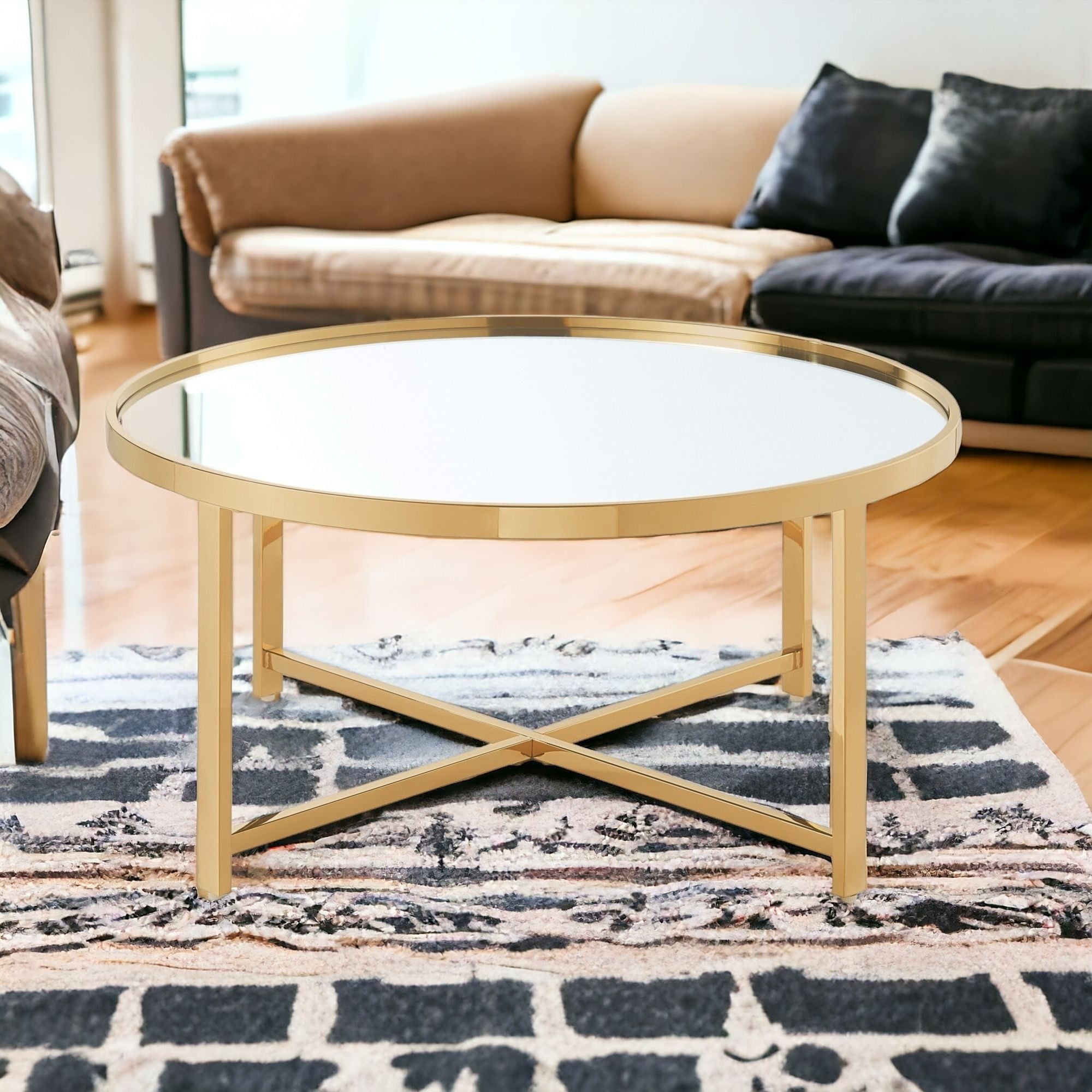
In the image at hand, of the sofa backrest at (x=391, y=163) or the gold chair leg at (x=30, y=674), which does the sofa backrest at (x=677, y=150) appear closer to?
the sofa backrest at (x=391, y=163)

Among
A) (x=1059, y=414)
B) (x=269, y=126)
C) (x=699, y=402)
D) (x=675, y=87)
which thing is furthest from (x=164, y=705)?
(x=675, y=87)

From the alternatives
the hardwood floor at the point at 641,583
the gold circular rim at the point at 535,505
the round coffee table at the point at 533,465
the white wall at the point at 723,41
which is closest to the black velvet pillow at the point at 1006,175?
the white wall at the point at 723,41

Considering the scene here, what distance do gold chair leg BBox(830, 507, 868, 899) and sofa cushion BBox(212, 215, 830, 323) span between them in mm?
1672

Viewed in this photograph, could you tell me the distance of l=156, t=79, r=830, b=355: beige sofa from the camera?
3.03m

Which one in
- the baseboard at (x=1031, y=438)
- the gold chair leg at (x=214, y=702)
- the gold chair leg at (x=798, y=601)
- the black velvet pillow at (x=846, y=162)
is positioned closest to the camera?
the gold chair leg at (x=214, y=702)

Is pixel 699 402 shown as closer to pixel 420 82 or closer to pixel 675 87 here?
pixel 675 87

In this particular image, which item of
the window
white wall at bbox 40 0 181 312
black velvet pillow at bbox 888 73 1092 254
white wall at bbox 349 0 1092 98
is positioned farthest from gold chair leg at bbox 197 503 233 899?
white wall at bbox 40 0 181 312

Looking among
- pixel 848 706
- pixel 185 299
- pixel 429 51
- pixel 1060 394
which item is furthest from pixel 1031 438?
pixel 429 51

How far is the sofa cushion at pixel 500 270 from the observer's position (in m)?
2.91

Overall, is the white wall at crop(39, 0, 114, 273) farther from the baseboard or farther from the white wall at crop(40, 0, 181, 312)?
the baseboard

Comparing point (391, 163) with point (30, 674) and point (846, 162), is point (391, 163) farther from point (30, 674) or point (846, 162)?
point (30, 674)

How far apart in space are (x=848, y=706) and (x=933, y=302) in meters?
1.69

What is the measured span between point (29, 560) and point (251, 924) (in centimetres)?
38

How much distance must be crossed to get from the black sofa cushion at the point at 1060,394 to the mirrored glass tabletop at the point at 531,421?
1270 mm
